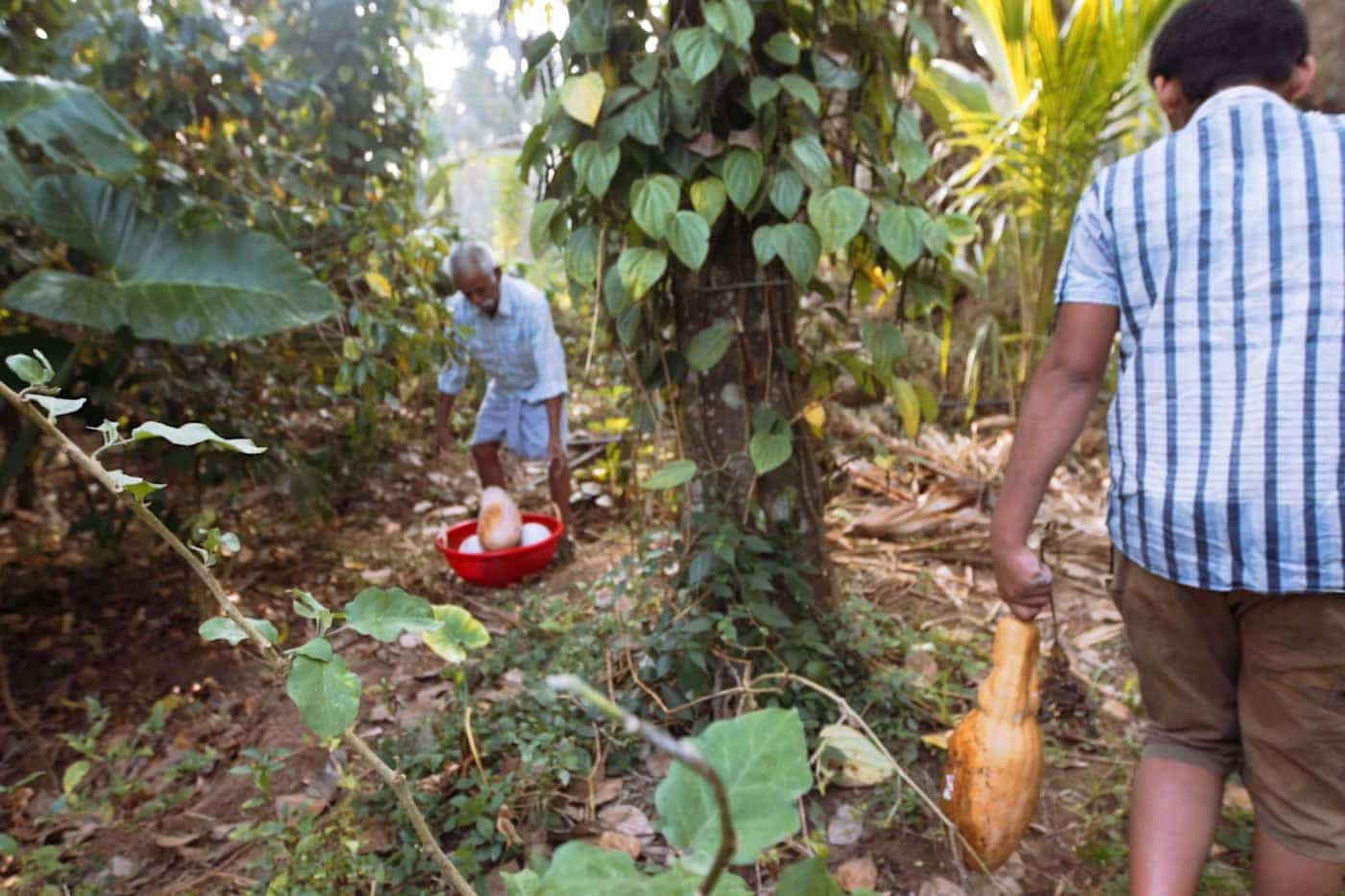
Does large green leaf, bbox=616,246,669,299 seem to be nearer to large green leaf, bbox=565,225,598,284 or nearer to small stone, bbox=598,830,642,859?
large green leaf, bbox=565,225,598,284

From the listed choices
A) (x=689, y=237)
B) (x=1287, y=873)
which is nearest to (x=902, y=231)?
(x=689, y=237)

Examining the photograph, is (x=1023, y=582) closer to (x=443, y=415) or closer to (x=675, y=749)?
(x=675, y=749)

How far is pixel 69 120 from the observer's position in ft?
6.92

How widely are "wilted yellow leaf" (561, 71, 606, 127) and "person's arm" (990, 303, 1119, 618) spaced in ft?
3.17

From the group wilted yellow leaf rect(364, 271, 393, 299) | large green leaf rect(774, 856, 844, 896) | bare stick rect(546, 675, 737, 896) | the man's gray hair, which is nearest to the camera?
bare stick rect(546, 675, 737, 896)

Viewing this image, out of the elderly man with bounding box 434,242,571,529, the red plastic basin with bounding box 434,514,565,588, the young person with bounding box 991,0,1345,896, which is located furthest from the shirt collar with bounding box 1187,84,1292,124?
the elderly man with bounding box 434,242,571,529

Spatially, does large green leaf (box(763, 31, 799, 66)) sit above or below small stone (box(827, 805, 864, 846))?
above

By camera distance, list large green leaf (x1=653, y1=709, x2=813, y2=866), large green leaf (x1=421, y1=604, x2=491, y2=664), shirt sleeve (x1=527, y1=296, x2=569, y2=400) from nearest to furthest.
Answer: large green leaf (x1=653, y1=709, x2=813, y2=866) < large green leaf (x1=421, y1=604, x2=491, y2=664) < shirt sleeve (x1=527, y1=296, x2=569, y2=400)

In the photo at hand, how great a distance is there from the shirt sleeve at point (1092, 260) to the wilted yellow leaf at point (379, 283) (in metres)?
2.30

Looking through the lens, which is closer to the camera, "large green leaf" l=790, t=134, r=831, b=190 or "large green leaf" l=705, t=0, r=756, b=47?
"large green leaf" l=705, t=0, r=756, b=47

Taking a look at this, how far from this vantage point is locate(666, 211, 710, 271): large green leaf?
5.39 ft

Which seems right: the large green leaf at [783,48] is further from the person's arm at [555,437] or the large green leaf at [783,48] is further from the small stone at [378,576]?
the small stone at [378,576]

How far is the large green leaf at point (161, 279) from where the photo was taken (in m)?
2.17

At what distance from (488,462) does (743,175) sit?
8.05 feet
